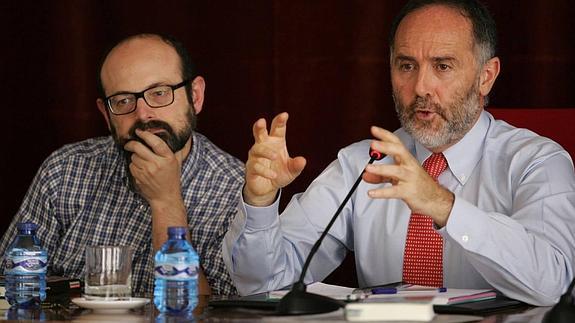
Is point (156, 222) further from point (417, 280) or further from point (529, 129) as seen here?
point (529, 129)

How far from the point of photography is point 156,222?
274cm

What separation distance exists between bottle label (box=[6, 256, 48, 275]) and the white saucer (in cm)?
22

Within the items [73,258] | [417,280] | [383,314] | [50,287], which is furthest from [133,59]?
[383,314]

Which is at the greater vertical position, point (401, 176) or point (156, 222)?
point (401, 176)

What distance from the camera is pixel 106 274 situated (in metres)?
1.84

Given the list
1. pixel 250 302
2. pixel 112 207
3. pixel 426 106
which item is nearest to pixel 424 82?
pixel 426 106

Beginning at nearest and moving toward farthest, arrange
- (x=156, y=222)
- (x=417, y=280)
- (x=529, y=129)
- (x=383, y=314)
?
(x=383, y=314)
(x=417, y=280)
(x=529, y=129)
(x=156, y=222)

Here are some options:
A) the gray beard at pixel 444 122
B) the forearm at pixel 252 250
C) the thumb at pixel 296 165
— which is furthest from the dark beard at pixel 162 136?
the thumb at pixel 296 165

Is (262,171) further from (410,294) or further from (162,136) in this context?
(162,136)

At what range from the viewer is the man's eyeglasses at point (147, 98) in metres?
2.81

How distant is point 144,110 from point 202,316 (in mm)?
1188

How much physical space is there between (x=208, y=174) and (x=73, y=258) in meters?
0.44

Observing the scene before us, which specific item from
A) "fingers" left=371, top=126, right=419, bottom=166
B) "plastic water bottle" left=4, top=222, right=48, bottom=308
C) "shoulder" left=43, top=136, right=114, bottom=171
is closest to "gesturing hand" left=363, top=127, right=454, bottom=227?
"fingers" left=371, top=126, right=419, bottom=166

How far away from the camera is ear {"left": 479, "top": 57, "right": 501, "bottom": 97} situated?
7.73ft
